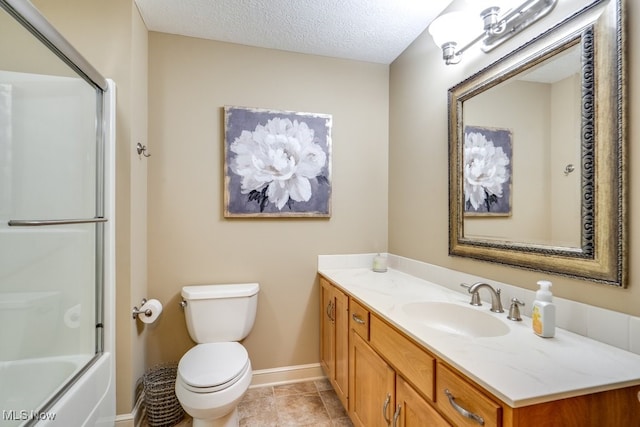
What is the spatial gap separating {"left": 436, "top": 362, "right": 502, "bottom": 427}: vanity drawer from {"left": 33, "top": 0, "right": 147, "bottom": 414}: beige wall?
64.0 inches

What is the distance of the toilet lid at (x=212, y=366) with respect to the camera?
143 cm

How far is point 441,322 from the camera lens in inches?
55.3

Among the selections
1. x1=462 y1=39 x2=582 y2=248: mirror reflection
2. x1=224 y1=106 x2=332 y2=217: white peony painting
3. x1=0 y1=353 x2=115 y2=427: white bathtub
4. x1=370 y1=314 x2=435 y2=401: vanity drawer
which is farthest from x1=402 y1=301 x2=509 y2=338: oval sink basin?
x1=0 y1=353 x2=115 y2=427: white bathtub

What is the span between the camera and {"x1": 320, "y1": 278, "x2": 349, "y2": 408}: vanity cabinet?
170 cm

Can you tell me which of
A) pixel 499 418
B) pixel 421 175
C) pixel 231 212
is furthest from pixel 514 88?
pixel 231 212

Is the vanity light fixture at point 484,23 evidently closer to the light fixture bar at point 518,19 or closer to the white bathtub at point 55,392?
the light fixture bar at point 518,19

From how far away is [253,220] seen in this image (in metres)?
2.13

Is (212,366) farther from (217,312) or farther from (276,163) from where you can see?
(276,163)

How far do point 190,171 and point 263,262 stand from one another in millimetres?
813

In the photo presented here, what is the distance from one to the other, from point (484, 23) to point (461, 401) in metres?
1.53

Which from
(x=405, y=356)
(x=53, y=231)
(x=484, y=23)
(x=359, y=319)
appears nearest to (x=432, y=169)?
(x=484, y=23)

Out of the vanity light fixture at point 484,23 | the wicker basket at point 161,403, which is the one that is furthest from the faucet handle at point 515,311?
the wicker basket at point 161,403

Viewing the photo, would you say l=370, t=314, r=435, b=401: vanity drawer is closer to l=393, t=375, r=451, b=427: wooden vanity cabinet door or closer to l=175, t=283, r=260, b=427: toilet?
l=393, t=375, r=451, b=427: wooden vanity cabinet door

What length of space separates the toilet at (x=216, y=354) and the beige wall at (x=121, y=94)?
13.3 inches
